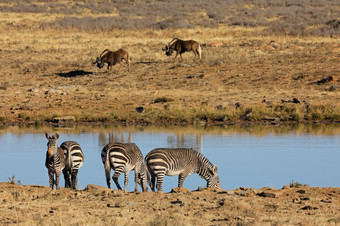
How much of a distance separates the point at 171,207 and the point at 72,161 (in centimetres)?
355

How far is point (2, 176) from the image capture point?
15.7 m

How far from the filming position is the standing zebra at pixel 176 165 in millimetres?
13344

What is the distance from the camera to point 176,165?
13.6m

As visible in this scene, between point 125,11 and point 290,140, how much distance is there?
43945mm

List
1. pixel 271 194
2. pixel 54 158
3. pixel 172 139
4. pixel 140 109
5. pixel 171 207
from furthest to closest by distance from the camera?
pixel 140 109, pixel 172 139, pixel 54 158, pixel 271 194, pixel 171 207

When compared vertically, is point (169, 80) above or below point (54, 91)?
above

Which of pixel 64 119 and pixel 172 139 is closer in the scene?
pixel 172 139

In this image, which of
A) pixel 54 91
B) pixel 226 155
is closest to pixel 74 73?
pixel 54 91

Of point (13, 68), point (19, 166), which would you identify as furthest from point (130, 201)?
point (13, 68)

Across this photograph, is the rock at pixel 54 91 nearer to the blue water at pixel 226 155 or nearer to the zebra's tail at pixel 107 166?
the blue water at pixel 226 155

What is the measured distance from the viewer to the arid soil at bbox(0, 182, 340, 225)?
9945 millimetres

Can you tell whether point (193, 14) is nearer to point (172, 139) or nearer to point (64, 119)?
point (64, 119)

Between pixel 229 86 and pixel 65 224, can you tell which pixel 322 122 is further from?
pixel 65 224

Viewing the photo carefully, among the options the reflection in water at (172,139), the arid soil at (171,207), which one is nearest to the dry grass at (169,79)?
the reflection in water at (172,139)
